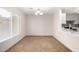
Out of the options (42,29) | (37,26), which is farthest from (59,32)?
(37,26)

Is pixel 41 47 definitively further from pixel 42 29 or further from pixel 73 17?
pixel 73 17

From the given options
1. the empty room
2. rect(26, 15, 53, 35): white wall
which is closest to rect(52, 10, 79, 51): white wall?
the empty room

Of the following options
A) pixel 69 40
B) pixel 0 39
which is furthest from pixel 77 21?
pixel 69 40

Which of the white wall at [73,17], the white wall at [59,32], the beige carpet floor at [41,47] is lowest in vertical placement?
the beige carpet floor at [41,47]

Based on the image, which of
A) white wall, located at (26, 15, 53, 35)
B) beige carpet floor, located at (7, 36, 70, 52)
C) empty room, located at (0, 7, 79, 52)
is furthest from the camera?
white wall, located at (26, 15, 53, 35)

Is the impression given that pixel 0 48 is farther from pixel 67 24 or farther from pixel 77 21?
pixel 77 21

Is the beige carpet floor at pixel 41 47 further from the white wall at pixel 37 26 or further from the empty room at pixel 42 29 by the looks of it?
the white wall at pixel 37 26

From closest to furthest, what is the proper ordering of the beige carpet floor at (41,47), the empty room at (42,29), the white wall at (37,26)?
the empty room at (42,29), the beige carpet floor at (41,47), the white wall at (37,26)

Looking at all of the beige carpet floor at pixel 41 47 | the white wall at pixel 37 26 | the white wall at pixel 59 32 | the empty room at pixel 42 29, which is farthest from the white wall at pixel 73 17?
the beige carpet floor at pixel 41 47

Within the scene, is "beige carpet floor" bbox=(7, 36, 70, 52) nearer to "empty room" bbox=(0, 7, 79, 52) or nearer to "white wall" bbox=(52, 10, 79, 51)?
"empty room" bbox=(0, 7, 79, 52)

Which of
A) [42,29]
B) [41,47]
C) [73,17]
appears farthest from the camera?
[42,29]
